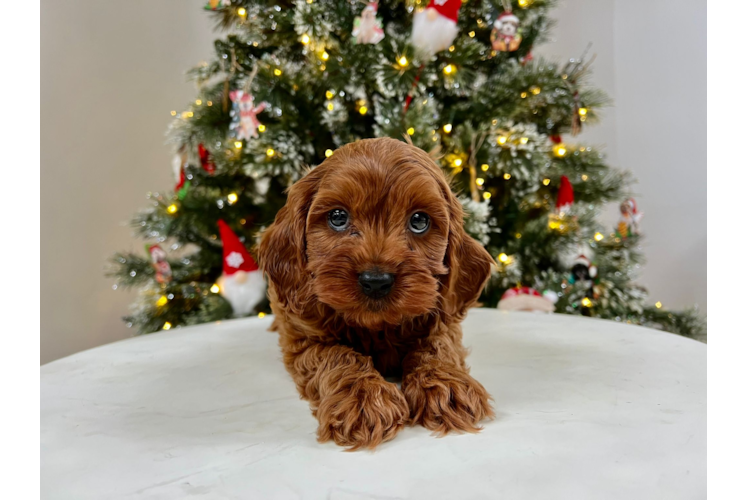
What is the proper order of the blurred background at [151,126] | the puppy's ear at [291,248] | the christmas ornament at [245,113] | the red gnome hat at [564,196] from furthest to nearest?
1. the blurred background at [151,126]
2. the red gnome hat at [564,196]
3. the christmas ornament at [245,113]
4. the puppy's ear at [291,248]

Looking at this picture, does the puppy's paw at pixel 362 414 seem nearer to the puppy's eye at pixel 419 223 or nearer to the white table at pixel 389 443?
the white table at pixel 389 443

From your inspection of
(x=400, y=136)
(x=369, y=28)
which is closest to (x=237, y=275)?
(x=400, y=136)

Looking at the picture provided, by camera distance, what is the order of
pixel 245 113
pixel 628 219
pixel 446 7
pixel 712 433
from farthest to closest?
pixel 628 219 < pixel 245 113 < pixel 446 7 < pixel 712 433

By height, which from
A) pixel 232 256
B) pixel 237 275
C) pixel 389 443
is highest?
pixel 232 256

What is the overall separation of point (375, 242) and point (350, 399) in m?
0.36

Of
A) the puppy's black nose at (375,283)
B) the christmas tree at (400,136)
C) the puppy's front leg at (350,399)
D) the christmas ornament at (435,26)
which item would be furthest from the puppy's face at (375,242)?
the christmas ornament at (435,26)

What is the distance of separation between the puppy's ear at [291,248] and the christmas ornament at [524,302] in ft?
4.91

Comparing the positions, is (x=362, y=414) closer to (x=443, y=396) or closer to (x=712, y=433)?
(x=443, y=396)

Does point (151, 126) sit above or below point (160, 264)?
above

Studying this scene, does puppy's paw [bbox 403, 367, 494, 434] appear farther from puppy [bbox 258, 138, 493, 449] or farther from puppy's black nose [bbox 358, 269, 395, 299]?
puppy's black nose [bbox 358, 269, 395, 299]

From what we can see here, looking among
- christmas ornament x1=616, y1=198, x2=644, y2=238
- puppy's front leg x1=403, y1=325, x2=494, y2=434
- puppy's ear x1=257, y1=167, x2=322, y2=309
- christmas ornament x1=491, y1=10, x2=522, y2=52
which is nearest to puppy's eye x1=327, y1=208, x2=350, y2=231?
puppy's ear x1=257, y1=167, x2=322, y2=309

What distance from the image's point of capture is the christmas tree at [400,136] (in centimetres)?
265

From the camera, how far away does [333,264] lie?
4.05 feet

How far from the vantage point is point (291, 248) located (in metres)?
1.44
